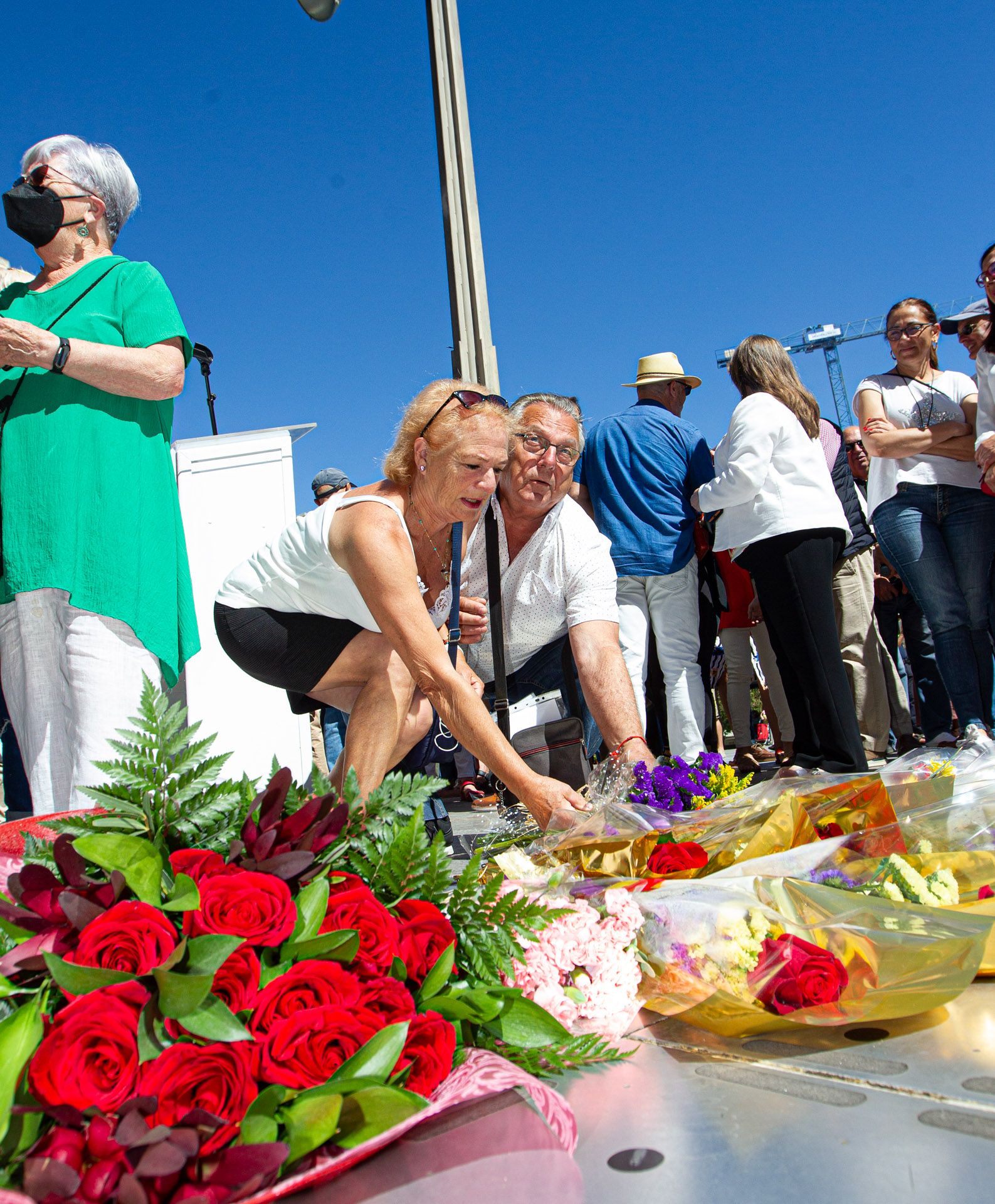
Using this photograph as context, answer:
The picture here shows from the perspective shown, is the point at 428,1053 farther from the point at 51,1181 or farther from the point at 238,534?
the point at 238,534

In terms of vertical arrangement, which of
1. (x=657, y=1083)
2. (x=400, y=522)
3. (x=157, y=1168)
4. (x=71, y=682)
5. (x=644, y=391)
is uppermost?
(x=644, y=391)

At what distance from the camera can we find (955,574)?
3.72 metres

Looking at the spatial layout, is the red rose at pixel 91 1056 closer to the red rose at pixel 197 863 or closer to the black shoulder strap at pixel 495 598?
the red rose at pixel 197 863

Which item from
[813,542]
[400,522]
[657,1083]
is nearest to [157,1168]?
[657,1083]

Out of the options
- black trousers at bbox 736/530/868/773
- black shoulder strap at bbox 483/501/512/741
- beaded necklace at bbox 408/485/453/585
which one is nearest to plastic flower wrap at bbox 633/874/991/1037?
beaded necklace at bbox 408/485/453/585

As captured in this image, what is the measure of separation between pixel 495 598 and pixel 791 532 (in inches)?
44.3

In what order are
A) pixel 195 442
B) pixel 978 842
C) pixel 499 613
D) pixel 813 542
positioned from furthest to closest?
1. pixel 195 442
2. pixel 813 542
3. pixel 499 613
4. pixel 978 842

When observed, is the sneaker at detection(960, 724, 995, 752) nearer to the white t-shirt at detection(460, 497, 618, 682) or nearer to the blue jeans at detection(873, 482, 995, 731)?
the blue jeans at detection(873, 482, 995, 731)

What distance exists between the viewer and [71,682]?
7.55 ft

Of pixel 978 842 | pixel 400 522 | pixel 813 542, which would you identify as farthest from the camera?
pixel 813 542

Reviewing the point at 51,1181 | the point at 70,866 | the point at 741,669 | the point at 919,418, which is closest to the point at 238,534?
the point at 741,669

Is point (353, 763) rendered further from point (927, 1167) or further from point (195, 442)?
point (195, 442)

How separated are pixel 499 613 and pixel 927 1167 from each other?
92.3 inches

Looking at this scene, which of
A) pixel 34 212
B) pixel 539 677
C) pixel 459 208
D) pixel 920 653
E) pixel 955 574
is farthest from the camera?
pixel 920 653
